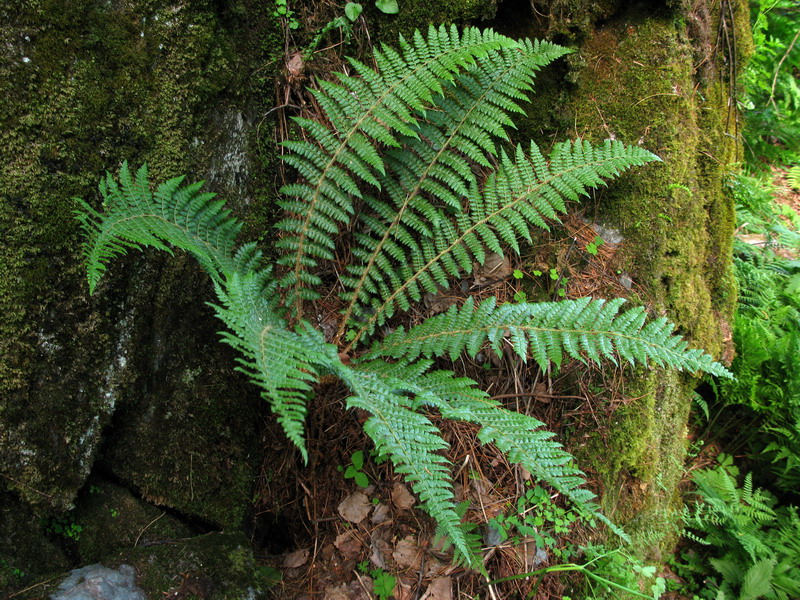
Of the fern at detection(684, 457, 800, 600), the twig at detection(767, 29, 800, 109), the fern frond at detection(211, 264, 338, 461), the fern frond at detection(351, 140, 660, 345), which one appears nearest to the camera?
the fern frond at detection(211, 264, 338, 461)

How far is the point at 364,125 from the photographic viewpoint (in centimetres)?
221

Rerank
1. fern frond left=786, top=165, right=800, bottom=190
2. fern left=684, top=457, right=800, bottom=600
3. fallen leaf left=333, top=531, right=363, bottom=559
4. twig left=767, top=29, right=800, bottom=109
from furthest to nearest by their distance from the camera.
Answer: fern frond left=786, top=165, right=800, bottom=190 → twig left=767, top=29, right=800, bottom=109 → fern left=684, top=457, right=800, bottom=600 → fallen leaf left=333, top=531, right=363, bottom=559

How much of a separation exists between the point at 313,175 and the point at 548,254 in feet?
3.88

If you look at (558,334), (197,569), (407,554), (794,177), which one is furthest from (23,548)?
(794,177)

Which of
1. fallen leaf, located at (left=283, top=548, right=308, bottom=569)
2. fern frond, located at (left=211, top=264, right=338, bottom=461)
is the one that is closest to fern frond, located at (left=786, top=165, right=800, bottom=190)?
fern frond, located at (left=211, top=264, right=338, bottom=461)

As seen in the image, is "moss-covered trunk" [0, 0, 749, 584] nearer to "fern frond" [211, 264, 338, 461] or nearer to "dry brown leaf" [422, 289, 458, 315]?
"fern frond" [211, 264, 338, 461]

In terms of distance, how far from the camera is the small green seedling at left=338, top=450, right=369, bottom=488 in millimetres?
2229

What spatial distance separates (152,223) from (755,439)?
3.40 meters

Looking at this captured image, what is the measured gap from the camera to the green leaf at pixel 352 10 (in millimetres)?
2447

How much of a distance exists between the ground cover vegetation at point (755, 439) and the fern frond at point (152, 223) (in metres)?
A: 2.58

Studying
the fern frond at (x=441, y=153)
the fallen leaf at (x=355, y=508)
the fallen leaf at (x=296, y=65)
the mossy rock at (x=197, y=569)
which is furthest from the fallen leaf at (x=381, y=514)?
the fallen leaf at (x=296, y=65)

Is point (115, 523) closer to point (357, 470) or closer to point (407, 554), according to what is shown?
point (357, 470)

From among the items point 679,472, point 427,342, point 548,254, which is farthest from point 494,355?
point 679,472

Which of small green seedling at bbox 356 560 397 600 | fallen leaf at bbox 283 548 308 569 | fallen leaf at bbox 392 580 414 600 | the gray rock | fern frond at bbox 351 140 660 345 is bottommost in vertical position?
fallen leaf at bbox 392 580 414 600
